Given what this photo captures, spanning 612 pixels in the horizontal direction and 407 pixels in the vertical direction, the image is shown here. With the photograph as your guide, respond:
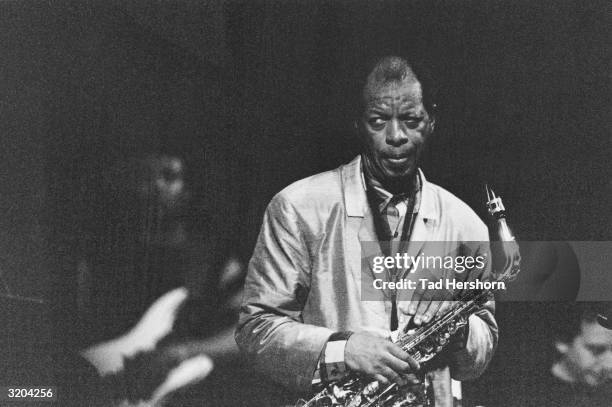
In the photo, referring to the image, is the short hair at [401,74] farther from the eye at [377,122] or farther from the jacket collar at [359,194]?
the jacket collar at [359,194]

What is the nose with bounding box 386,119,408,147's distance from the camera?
414 cm

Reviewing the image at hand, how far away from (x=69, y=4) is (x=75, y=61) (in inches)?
14.9

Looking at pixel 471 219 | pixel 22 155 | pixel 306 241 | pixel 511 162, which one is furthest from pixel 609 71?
pixel 22 155

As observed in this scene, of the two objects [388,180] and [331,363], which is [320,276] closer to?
[331,363]

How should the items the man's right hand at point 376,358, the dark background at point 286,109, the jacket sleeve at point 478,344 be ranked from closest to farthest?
1. the man's right hand at point 376,358
2. the jacket sleeve at point 478,344
3. the dark background at point 286,109

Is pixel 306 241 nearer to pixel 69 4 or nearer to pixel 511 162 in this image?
pixel 511 162

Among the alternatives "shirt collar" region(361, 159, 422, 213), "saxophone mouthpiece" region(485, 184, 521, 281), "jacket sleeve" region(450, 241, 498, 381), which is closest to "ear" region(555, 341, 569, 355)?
"jacket sleeve" region(450, 241, 498, 381)

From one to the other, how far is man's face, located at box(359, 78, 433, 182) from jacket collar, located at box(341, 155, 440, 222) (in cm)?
10

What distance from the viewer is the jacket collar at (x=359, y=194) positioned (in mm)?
4148

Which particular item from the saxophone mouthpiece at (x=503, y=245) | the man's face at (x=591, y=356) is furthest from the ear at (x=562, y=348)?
the saxophone mouthpiece at (x=503, y=245)

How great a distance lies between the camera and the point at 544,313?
4152 millimetres

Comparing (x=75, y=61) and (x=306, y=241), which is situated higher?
(x=75, y=61)

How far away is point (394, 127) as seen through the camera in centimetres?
414

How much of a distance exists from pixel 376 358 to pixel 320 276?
0.58 meters
